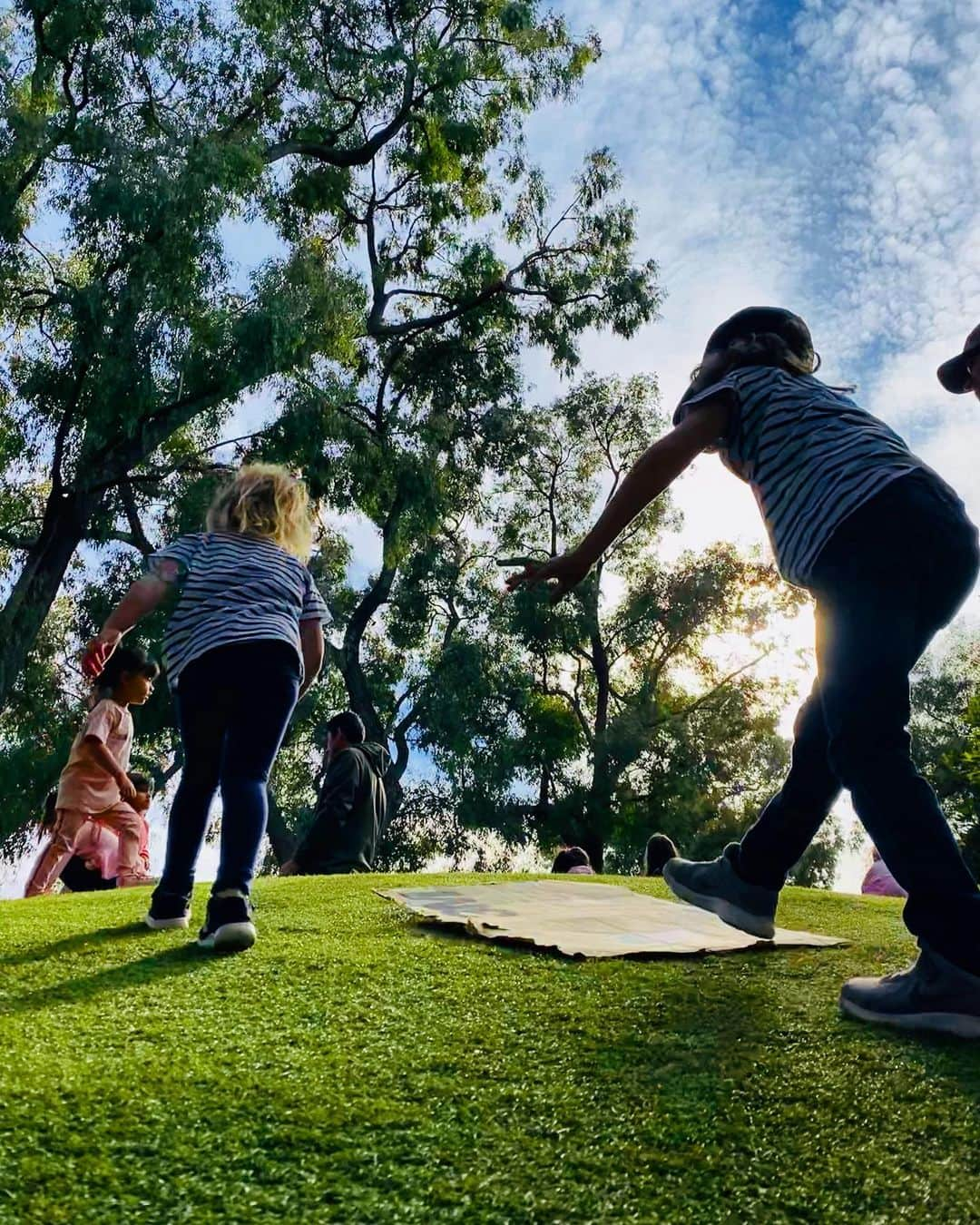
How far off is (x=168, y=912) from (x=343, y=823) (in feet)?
12.0

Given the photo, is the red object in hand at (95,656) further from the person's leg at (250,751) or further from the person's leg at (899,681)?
the person's leg at (899,681)

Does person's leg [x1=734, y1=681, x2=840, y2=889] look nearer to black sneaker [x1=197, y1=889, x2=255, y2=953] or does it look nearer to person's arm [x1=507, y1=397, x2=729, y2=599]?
person's arm [x1=507, y1=397, x2=729, y2=599]

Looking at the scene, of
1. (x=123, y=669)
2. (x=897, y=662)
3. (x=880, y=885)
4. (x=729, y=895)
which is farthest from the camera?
(x=880, y=885)

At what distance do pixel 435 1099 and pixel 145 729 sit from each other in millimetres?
15147

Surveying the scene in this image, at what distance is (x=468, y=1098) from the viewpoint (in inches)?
60.5

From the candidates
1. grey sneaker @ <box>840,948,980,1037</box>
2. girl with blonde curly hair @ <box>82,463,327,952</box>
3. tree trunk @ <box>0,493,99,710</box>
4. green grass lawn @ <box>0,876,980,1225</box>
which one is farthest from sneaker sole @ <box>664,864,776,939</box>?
tree trunk @ <box>0,493,99,710</box>

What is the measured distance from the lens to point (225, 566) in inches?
130

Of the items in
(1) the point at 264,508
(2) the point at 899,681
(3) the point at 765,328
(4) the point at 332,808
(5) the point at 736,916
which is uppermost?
(3) the point at 765,328

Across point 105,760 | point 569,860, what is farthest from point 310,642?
point 569,860

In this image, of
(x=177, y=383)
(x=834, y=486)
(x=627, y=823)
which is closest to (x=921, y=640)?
(x=834, y=486)

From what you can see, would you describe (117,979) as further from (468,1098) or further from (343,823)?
(343,823)

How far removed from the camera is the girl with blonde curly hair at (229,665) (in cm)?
302

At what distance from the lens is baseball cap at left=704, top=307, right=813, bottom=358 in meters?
2.57

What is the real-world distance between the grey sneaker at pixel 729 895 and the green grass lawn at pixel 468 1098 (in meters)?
0.13
